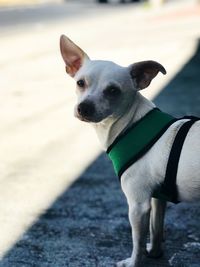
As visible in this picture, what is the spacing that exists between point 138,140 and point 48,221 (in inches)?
50.6

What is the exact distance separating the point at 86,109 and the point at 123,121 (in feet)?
0.98

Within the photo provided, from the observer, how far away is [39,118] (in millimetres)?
7328

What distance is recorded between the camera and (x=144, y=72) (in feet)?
10.9

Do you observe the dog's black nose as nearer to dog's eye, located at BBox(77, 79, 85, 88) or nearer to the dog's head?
the dog's head

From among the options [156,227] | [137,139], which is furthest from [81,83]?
[156,227]

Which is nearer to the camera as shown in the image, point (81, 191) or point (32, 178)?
point (81, 191)

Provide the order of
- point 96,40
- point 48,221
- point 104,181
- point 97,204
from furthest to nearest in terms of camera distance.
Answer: point 96,40, point 104,181, point 97,204, point 48,221

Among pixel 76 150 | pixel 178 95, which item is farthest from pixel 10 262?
pixel 178 95

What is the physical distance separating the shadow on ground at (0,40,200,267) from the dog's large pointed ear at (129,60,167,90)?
1202 millimetres

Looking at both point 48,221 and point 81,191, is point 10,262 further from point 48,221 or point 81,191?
point 81,191

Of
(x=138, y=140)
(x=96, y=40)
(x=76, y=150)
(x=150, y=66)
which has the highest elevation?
(x=150, y=66)

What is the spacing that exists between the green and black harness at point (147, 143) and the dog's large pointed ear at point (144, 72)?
0.62ft

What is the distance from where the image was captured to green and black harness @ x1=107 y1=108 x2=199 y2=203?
10.2 feet

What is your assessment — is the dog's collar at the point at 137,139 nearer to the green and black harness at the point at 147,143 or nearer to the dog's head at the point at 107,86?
the green and black harness at the point at 147,143
